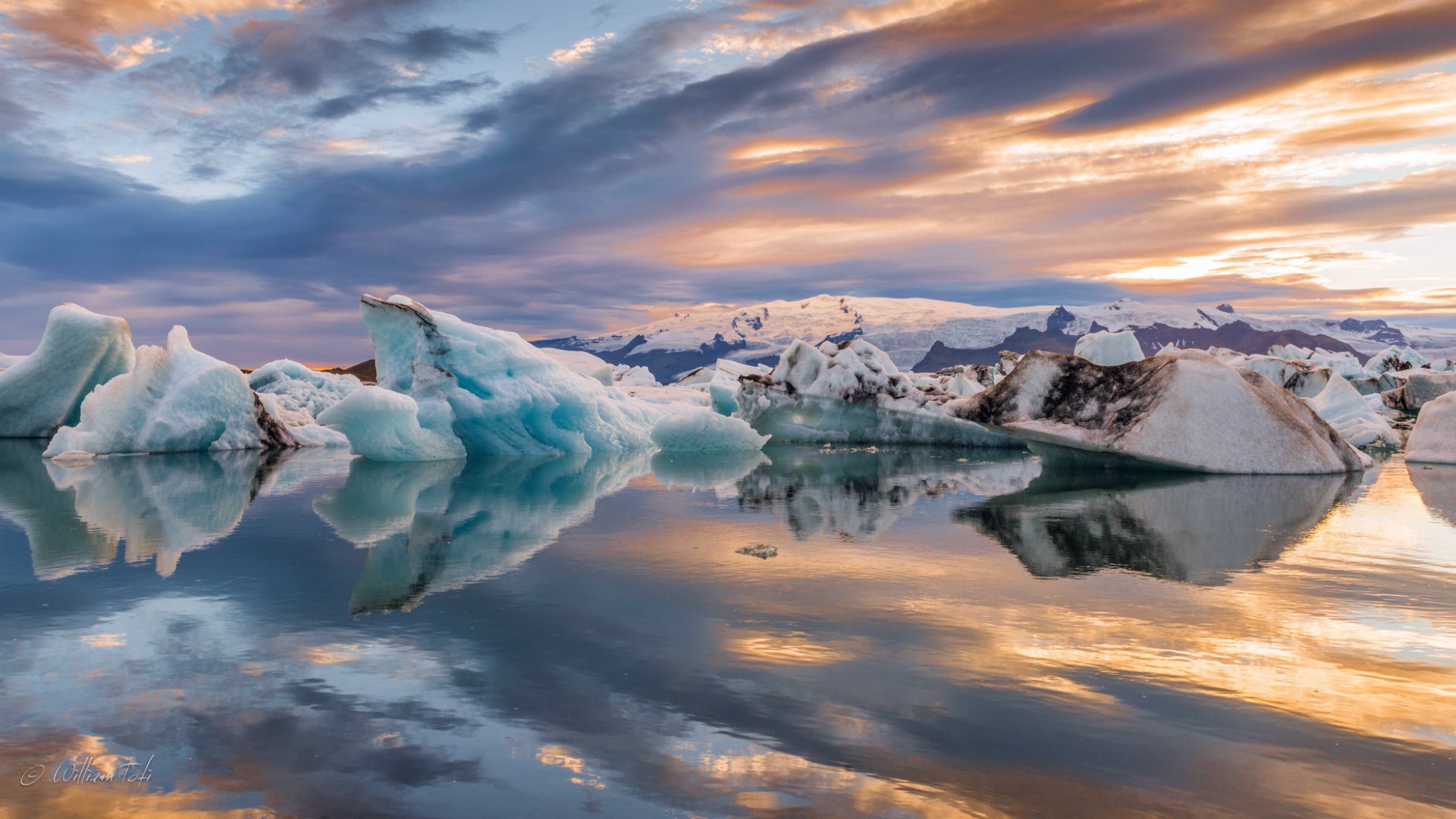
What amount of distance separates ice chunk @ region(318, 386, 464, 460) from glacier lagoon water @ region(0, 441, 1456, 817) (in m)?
5.16

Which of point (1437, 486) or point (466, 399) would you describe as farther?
point (466, 399)

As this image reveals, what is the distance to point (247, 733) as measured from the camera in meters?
2.43

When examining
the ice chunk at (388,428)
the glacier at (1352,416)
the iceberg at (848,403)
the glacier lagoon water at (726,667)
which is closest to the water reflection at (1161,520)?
the glacier lagoon water at (726,667)

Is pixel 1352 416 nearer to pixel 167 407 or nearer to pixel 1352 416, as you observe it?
pixel 1352 416

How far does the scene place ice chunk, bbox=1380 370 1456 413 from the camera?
21750mm

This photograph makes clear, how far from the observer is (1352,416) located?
62.3 ft

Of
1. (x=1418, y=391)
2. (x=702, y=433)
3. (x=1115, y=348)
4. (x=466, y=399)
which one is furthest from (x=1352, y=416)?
(x=466, y=399)

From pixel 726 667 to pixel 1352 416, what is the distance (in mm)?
20909

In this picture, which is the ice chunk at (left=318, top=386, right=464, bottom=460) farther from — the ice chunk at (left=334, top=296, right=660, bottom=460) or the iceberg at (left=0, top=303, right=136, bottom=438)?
the iceberg at (left=0, top=303, right=136, bottom=438)

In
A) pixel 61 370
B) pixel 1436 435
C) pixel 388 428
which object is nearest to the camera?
pixel 388 428

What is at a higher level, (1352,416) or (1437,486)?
(1352,416)

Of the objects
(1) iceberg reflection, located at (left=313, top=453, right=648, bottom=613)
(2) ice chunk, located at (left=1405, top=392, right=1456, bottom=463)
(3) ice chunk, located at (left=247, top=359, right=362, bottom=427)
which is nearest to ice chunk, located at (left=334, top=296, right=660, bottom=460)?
(1) iceberg reflection, located at (left=313, top=453, right=648, bottom=613)

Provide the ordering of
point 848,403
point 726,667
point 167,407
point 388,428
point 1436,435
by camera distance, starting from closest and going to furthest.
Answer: point 726,667, point 388,428, point 1436,435, point 167,407, point 848,403

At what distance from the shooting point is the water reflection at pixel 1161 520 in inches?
197
